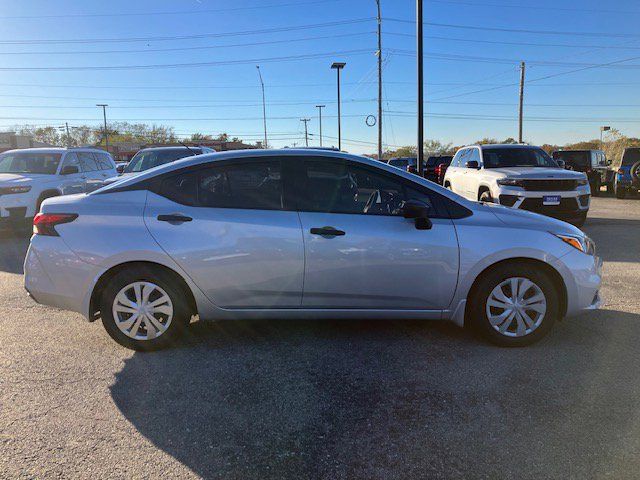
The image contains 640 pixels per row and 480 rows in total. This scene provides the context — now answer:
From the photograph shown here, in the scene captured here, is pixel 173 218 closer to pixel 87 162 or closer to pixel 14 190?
pixel 14 190

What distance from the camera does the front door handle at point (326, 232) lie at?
146 inches

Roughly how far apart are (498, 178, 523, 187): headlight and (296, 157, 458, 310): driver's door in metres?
6.14

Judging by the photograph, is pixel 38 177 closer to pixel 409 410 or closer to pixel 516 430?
pixel 409 410

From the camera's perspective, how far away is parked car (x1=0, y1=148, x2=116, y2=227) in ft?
30.3

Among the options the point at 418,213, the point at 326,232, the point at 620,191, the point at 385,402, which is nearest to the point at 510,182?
the point at 418,213

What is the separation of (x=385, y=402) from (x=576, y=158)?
68.4 ft

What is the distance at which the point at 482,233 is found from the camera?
3797mm

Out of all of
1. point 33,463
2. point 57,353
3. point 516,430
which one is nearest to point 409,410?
point 516,430

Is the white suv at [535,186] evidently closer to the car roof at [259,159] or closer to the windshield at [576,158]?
the car roof at [259,159]

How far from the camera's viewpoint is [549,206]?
916 centimetres

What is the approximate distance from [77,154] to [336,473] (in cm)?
1119

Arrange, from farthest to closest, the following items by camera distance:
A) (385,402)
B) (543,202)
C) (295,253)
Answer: (543,202) → (295,253) → (385,402)

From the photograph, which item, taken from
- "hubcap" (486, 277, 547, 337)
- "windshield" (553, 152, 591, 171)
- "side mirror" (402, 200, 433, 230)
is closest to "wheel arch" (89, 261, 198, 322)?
"side mirror" (402, 200, 433, 230)

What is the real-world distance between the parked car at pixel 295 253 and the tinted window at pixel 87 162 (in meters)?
8.20
